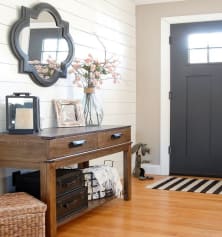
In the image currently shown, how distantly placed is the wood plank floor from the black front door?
1.06m

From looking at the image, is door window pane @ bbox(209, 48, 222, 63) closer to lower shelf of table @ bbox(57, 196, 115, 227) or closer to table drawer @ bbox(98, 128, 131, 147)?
table drawer @ bbox(98, 128, 131, 147)

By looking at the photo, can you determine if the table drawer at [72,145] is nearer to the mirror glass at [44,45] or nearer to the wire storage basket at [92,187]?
the wire storage basket at [92,187]

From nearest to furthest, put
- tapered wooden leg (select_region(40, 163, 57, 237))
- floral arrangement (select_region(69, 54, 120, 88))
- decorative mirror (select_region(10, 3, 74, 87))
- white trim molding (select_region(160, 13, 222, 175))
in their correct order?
1. tapered wooden leg (select_region(40, 163, 57, 237))
2. decorative mirror (select_region(10, 3, 74, 87))
3. floral arrangement (select_region(69, 54, 120, 88))
4. white trim molding (select_region(160, 13, 222, 175))

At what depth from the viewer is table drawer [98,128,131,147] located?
3523 millimetres

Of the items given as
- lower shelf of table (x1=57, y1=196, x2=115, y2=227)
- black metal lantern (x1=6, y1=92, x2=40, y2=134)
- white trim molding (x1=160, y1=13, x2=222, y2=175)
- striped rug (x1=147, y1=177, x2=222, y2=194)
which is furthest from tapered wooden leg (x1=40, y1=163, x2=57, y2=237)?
white trim molding (x1=160, y1=13, x2=222, y2=175)

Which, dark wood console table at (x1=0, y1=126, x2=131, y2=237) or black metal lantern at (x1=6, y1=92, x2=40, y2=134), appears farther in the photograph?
black metal lantern at (x1=6, y1=92, x2=40, y2=134)

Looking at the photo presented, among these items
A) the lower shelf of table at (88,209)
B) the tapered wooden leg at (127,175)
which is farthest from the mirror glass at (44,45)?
the lower shelf of table at (88,209)

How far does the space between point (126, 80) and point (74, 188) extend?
7.36ft

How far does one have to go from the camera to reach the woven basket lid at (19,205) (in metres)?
2.57

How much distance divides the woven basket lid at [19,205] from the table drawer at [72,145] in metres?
0.33

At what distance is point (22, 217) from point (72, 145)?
2.15ft

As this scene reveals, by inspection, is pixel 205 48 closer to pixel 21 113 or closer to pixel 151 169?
pixel 151 169

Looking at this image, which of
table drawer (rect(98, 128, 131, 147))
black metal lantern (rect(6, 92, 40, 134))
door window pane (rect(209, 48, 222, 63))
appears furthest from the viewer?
door window pane (rect(209, 48, 222, 63))

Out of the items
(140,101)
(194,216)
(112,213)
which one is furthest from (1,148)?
(140,101)
